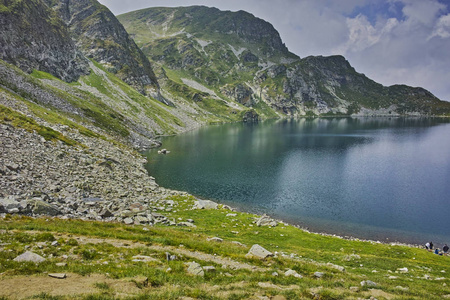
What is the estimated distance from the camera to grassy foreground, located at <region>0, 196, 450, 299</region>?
40.1ft

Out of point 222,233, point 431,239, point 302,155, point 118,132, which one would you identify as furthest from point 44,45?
point 431,239

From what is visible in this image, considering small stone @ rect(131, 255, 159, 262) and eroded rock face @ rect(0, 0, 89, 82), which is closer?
small stone @ rect(131, 255, 159, 262)

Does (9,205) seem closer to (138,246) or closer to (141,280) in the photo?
(138,246)

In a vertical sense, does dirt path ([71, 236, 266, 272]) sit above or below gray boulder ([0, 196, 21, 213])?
below

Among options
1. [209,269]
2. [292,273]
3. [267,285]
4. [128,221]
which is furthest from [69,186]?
[292,273]

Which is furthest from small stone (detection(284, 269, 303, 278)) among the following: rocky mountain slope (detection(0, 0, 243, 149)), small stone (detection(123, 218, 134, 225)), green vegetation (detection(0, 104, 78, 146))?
rocky mountain slope (detection(0, 0, 243, 149))

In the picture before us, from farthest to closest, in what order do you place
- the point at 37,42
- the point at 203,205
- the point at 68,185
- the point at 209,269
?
Result: 1. the point at 37,42
2. the point at 203,205
3. the point at 68,185
4. the point at 209,269

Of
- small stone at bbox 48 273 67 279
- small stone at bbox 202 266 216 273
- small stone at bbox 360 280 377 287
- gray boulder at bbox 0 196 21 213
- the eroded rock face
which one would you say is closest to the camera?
small stone at bbox 48 273 67 279

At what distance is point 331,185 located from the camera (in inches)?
2869

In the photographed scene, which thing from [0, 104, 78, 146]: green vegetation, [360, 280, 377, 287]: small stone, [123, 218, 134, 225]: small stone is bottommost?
[123, 218, 134, 225]: small stone

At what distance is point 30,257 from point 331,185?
73.2 meters

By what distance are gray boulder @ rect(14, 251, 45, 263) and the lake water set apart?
44809 millimetres

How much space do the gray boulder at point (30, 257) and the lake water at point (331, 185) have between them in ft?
147

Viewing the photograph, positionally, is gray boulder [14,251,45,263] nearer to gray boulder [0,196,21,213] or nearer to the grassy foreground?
the grassy foreground
